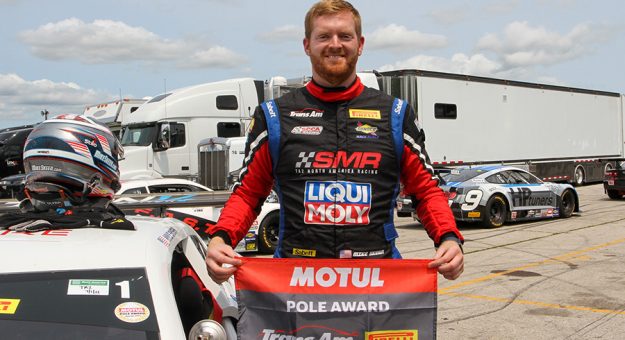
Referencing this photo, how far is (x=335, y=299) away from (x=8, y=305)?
3.86ft

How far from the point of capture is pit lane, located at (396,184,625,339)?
595cm

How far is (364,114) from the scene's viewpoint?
2.62 metres

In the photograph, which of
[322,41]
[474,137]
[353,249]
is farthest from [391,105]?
[474,137]

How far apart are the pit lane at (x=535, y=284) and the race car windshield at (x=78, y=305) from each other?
389cm

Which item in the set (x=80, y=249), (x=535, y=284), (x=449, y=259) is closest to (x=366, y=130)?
(x=449, y=259)

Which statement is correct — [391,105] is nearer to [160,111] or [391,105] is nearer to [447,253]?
[447,253]

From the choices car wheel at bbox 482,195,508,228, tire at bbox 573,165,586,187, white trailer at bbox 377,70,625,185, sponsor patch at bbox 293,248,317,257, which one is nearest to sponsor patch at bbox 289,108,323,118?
sponsor patch at bbox 293,248,317,257

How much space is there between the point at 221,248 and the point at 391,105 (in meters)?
0.92

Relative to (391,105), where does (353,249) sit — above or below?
below

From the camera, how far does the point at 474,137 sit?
2159 centimetres

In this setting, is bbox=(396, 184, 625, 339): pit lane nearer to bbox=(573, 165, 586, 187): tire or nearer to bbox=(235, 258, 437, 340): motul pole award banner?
bbox=(235, 258, 437, 340): motul pole award banner

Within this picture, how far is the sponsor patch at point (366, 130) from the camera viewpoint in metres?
2.58

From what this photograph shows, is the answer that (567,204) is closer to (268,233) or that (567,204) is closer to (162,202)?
(268,233)

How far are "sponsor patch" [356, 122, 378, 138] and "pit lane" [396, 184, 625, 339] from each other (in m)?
3.59
